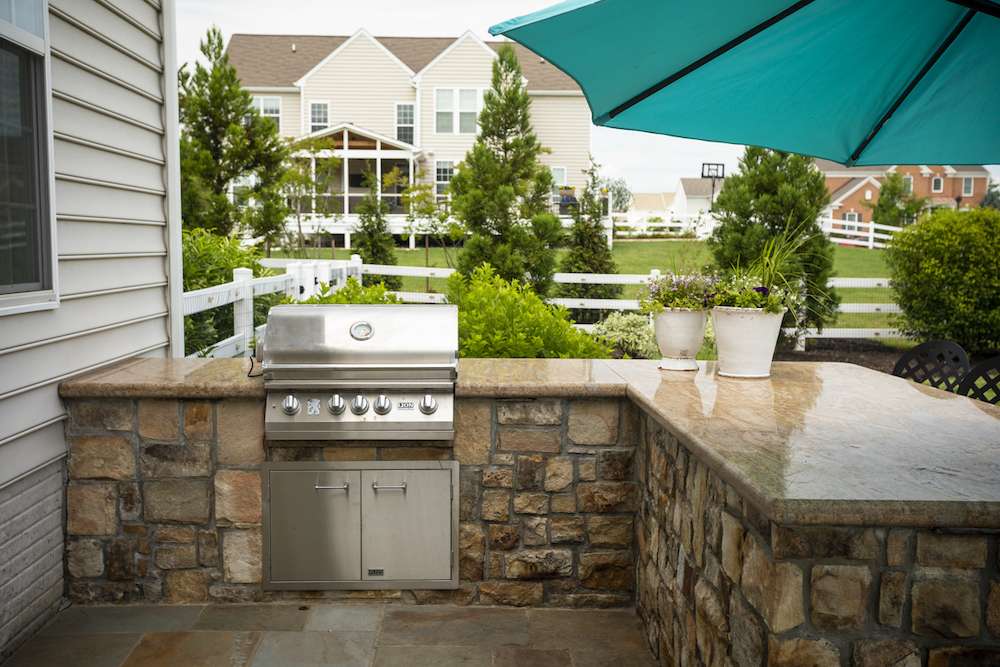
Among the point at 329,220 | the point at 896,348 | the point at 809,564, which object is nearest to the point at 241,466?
the point at 809,564

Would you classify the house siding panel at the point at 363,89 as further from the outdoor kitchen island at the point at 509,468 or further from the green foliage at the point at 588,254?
the outdoor kitchen island at the point at 509,468

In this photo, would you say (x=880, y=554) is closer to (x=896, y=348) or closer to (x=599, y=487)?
(x=599, y=487)

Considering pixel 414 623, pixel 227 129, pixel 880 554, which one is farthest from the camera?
pixel 227 129

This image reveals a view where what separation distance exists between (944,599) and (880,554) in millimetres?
162

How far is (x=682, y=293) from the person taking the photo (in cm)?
343

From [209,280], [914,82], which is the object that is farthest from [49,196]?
[209,280]

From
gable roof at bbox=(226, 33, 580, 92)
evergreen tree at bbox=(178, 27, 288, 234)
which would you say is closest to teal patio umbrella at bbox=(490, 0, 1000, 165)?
evergreen tree at bbox=(178, 27, 288, 234)

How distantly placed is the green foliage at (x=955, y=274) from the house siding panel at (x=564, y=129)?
11541 millimetres

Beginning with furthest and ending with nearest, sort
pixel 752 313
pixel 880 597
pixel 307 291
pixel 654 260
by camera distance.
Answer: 1. pixel 654 260
2. pixel 307 291
3. pixel 752 313
4. pixel 880 597

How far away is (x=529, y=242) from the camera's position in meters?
12.1

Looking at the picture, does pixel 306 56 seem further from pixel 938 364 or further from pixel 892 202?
pixel 938 364

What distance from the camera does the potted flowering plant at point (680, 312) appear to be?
3.41m

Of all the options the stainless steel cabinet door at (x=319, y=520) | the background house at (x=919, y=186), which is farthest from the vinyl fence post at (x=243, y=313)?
the background house at (x=919, y=186)

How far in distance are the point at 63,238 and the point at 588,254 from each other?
9185 millimetres
